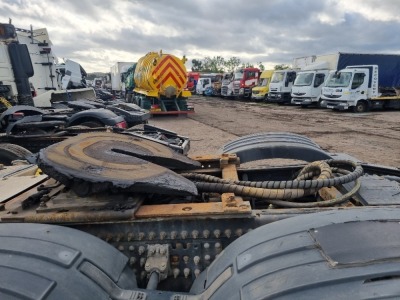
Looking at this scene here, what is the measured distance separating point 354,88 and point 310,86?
352 cm

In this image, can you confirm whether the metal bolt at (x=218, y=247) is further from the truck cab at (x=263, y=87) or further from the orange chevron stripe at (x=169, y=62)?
the truck cab at (x=263, y=87)

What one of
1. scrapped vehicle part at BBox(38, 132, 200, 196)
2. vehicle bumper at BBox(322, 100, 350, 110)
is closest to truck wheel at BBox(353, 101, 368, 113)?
vehicle bumper at BBox(322, 100, 350, 110)

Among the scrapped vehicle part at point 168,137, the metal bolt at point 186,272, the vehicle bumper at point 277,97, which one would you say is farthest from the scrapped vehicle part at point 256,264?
the vehicle bumper at point 277,97

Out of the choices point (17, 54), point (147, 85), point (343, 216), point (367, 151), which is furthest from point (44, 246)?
point (147, 85)

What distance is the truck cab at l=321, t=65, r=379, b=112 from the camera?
58.2ft

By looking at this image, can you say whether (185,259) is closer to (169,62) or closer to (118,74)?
(169,62)

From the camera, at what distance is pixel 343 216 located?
136 cm

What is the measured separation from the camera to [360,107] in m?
18.5

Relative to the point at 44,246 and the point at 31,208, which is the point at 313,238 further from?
the point at 31,208

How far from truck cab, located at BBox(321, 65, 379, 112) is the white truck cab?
70.2 ft

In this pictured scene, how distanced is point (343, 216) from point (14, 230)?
1360mm

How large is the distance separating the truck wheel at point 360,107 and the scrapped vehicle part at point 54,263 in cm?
1926

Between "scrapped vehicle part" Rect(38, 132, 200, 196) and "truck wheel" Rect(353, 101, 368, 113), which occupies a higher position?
"scrapped vehicle part" Rect(38, 132, 200, 196)

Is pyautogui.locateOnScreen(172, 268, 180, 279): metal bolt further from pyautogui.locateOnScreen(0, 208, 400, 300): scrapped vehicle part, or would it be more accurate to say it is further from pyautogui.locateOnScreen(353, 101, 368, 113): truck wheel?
pyautogui.locateOnScreen(353, 101, 368, 113): truck wheel
